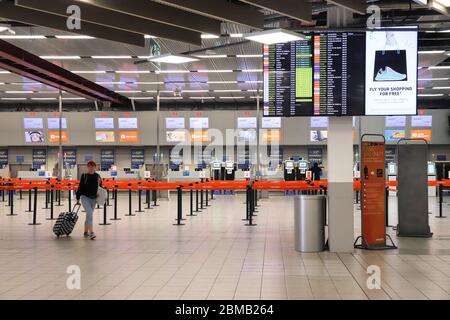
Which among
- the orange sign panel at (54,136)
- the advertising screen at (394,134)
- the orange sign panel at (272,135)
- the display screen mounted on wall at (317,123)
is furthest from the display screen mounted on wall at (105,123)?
the advertising screen at (394,134)

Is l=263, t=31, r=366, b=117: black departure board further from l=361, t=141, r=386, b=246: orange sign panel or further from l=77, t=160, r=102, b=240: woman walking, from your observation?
l=77, t=160, r=102, b=240: woman walking

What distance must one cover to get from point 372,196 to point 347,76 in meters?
2.08

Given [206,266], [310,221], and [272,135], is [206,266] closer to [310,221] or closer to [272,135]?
[310,221]

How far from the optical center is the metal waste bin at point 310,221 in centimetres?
860

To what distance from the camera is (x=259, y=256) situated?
8.35 m

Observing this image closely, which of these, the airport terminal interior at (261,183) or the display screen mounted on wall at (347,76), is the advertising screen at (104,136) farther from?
the display screen mounted on wall at (347,76)

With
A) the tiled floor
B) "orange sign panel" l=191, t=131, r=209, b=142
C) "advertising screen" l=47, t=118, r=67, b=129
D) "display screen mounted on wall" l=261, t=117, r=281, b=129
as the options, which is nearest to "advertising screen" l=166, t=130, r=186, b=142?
"orange sign panel" l=191, t=131, r=209, b=142

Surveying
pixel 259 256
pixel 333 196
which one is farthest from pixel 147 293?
pixel 333 196

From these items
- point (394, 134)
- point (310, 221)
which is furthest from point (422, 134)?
point (310, 221)

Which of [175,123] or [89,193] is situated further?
[175,123]

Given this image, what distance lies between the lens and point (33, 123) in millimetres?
26656

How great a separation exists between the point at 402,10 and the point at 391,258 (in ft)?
18.8

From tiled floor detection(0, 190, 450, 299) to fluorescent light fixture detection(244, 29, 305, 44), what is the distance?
11.1ft

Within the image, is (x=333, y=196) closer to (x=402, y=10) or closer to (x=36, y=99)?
(x=402, y=10)
